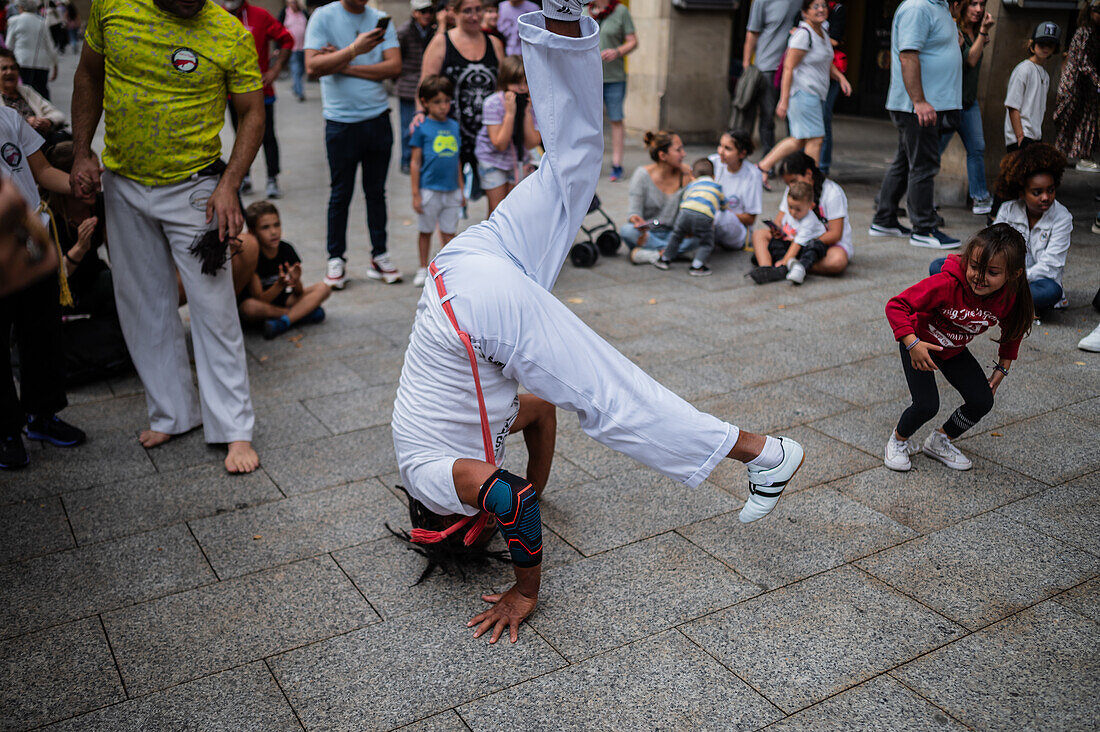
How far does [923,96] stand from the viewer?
712 cm

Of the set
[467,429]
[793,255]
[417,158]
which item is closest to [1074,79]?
[793,255]

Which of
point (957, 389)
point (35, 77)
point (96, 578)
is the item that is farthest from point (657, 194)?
point (35, 77)

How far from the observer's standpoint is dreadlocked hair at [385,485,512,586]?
3.11 m

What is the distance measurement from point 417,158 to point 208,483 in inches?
132

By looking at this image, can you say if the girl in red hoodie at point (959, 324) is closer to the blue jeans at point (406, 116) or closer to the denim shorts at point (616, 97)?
the blue jeans at point (406, 116)

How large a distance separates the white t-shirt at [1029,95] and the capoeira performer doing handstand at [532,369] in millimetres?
5952

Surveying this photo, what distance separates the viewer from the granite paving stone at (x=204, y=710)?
2.50m

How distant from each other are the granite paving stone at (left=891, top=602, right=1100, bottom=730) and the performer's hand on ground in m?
1.10

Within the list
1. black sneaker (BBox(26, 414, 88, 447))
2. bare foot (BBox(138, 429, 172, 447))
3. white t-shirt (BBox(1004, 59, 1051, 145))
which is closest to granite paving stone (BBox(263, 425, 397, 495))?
bare foot (BBox(138, 429, 172, 447))

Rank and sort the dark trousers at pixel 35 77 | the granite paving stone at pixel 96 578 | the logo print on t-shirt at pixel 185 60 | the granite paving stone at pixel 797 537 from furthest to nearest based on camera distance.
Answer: the dark trousers at pixel 35 77 < the logo print on t-shirt at pixel 185 60 < the granite paving stone at pixel 797 537 < the granite paving stone at pixel 96 578

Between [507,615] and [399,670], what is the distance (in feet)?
1.21

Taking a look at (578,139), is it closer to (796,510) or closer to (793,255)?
(796,510)

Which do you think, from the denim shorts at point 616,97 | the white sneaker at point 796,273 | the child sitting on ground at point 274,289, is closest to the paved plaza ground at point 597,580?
the child sitting on ground at point 274,289

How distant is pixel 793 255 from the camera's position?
21.9ft
